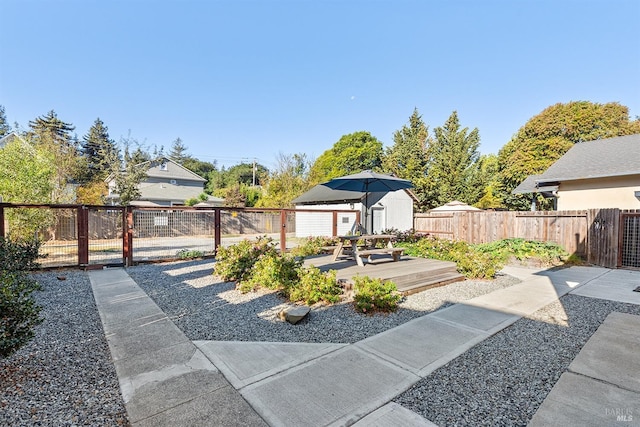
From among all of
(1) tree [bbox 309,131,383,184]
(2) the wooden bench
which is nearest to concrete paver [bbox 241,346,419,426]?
(2) the wooden bench

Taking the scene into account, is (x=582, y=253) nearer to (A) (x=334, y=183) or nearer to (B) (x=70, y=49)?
(A) (x=334, y=183)

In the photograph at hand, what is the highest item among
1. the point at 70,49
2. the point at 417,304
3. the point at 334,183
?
the point at 70,49

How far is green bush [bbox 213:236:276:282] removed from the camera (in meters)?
6.17

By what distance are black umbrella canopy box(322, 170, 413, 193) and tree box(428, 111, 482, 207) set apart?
17.1 m

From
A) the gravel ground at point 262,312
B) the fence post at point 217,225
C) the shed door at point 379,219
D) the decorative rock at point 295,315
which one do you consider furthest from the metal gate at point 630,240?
the fence post at point 217,225

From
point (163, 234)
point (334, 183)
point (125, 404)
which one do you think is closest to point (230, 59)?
point (163, 234)

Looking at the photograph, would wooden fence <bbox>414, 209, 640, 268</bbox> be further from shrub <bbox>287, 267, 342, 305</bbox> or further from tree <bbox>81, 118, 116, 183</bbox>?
tree <bbox>81, 118, 116, 183</bbox>

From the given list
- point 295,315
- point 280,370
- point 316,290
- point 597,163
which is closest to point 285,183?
point 597,163

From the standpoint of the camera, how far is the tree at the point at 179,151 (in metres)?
52.9

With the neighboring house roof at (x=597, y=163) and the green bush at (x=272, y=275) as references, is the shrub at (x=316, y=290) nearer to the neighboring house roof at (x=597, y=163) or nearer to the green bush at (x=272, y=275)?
the green bush at (x=272, y=275)

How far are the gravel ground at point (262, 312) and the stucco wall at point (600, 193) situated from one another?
7.42 m

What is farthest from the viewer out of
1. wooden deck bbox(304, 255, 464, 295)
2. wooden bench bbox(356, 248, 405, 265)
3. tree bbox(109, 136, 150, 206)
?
tree bbox(109, 136, 150, 206)

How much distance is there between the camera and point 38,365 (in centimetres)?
274

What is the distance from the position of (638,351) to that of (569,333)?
1.92ft
